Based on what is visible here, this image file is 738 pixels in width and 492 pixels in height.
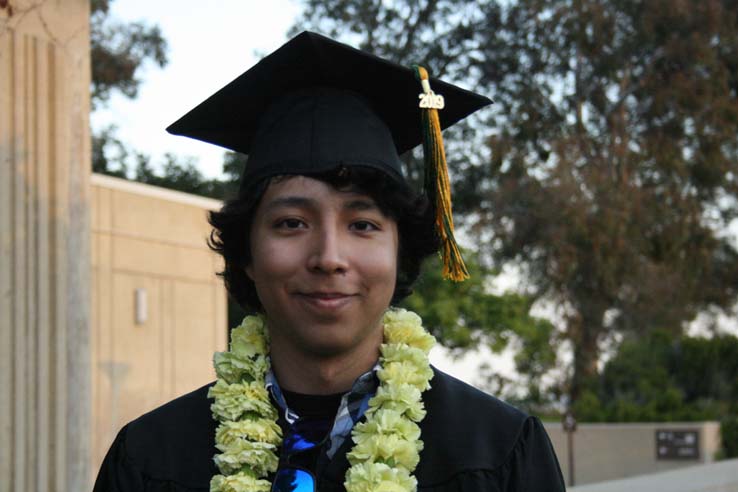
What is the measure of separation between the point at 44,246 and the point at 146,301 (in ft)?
27.0

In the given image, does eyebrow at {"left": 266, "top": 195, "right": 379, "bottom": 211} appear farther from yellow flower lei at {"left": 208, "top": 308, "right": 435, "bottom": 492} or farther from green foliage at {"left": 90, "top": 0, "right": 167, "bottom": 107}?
green foliage at {"left": 90, "top": 0, "right": 167, "bottom": 107}

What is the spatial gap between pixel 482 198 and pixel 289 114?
17.8 meters

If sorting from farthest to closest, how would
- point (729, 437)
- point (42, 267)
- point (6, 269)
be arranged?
1. point (729, 437)
2. point (42, 267)
3. point (6, 269)

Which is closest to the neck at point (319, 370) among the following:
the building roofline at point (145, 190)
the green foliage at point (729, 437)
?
the building roofline at point (145, 190)

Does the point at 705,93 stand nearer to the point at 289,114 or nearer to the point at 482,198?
the point at 482,198

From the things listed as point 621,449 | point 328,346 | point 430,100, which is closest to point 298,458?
point 328,346

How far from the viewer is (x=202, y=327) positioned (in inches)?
540

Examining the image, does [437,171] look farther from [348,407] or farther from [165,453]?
[165,453]

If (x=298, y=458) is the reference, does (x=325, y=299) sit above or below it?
above

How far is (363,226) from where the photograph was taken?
7.43 ft

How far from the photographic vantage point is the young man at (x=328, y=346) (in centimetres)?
221

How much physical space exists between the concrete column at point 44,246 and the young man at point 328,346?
2.30 metres

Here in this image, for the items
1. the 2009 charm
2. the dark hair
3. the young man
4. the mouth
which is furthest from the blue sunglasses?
the 2009 charm

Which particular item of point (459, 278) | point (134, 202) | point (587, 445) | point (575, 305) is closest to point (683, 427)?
point (587, 445)
